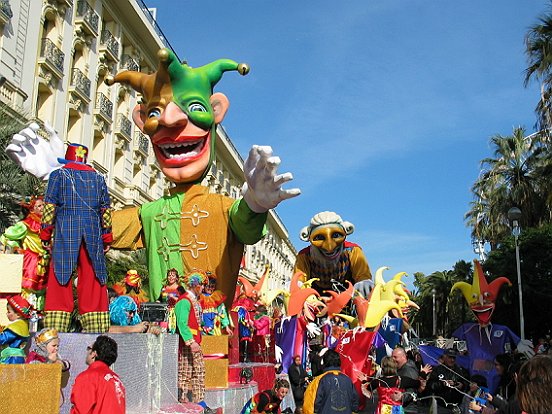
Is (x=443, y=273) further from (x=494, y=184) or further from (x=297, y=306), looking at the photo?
(x=297, y=306)

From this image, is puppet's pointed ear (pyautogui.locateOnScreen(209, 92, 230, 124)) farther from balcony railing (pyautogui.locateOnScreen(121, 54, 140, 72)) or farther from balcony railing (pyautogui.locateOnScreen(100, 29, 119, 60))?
balcony railing (pyautogui.locateOnScreen(121, 54, 140, 72))

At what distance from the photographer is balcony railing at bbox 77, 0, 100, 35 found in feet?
66.7

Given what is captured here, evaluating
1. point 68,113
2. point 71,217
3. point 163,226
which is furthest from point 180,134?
point 68,113

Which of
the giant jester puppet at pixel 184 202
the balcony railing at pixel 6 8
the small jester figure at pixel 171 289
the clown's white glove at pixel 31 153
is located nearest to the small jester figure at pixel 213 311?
the giant jester puppet at pixel 184 202

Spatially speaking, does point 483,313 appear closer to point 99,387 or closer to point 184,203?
point 184,203

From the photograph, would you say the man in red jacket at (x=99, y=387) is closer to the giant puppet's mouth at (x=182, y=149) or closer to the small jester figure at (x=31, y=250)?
the small jester figure at (x=31, y=250)

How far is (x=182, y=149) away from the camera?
7.62 m

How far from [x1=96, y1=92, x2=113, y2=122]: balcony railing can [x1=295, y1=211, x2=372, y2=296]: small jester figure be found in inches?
512

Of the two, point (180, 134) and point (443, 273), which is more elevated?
point (443, 273)

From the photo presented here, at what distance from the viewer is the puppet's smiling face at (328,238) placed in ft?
35.8

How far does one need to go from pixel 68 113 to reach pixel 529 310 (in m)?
17.8

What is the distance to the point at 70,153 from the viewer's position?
5613mm

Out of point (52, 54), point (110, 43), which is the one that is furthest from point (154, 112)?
point (110, 43)

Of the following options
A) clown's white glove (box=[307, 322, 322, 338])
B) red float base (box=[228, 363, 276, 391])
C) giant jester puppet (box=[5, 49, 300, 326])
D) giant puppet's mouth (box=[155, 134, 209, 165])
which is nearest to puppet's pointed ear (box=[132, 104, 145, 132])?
giant jester puppet (box=[5, 49, 300, 326])
